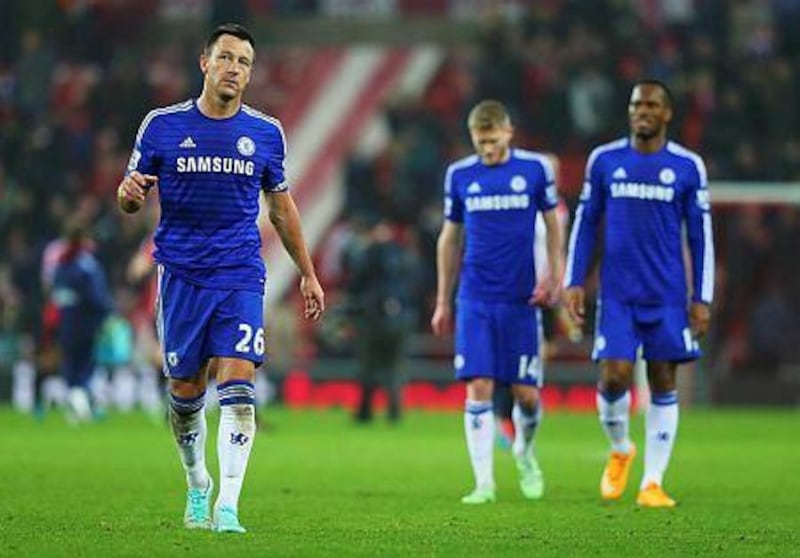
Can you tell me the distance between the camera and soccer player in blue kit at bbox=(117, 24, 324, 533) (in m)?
11.7

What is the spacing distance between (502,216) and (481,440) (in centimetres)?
154

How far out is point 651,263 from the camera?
14.7 metres

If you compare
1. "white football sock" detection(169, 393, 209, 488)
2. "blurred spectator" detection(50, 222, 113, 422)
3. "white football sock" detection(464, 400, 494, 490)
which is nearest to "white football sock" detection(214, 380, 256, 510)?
"white football sock" detection(169, 393, 209, 488)

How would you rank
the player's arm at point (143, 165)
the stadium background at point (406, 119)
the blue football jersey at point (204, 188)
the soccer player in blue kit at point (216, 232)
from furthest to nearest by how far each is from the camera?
the stadium background at point (406, 119) → the blue football jersey at point (204, 188) → the soccer player in blue kit at point (216, 232) → the player's arm at point (143, 165)

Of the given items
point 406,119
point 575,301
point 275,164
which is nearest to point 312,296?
point 275,164

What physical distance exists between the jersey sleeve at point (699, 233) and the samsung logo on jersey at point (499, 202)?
1228mm

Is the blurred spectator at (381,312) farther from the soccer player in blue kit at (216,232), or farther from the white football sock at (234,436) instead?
the white football sock at (234,436)

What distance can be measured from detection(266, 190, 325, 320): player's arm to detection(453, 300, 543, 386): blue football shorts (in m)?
3.31

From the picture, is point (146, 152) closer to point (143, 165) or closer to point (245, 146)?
point (143, 165)

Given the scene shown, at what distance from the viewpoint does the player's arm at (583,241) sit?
48.5 ft

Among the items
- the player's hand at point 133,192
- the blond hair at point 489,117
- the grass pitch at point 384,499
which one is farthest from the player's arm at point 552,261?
the player's hand at point 133,192

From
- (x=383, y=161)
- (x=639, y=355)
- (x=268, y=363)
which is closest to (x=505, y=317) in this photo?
(x=639, y=355)

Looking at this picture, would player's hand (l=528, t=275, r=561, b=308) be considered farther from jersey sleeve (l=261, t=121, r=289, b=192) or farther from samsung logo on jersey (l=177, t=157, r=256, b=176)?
samsung logo on jersey (l=177, t=157, r=256, b=176)

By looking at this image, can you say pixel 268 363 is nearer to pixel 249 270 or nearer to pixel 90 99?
pixel 90 99
